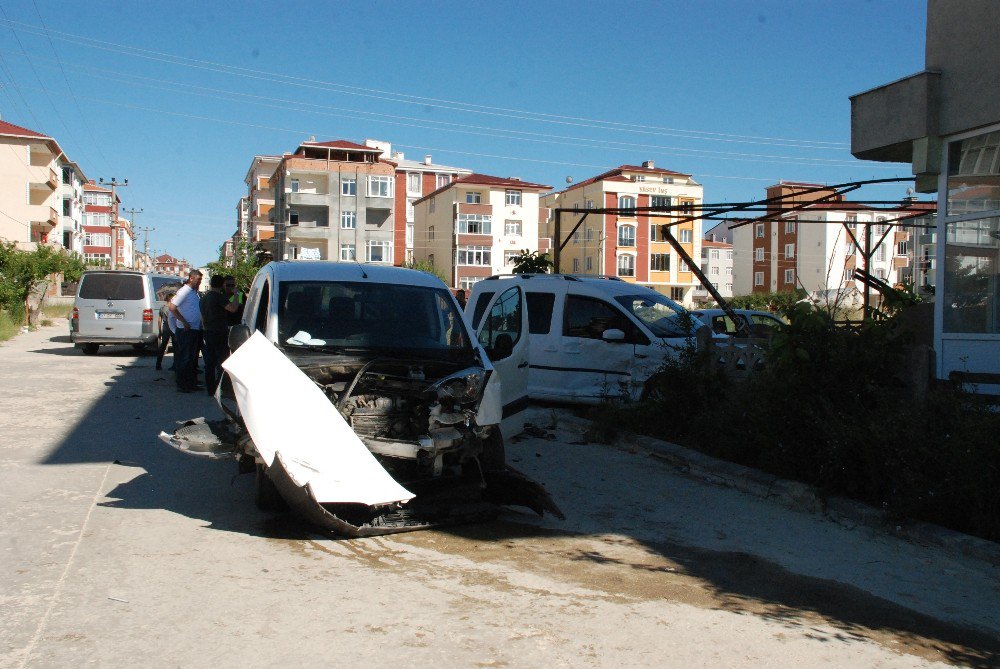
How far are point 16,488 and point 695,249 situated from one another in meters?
82.2

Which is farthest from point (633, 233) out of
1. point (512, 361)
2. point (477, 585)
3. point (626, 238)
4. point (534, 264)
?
point (477, 585)

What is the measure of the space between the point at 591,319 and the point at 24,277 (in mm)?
25425

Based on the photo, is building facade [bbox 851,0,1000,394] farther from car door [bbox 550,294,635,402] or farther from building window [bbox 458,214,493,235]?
building window [bbox 458,214,493,235]

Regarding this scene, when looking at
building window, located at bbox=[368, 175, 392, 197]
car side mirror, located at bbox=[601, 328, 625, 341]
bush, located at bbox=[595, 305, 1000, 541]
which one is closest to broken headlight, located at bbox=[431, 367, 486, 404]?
bush, located at bbox=[595, 305, 1000, 541]

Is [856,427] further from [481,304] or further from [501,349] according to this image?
[481,304]

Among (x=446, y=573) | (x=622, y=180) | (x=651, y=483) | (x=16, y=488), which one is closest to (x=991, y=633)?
(x=446, y=573)

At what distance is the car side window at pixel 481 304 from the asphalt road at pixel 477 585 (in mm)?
5434

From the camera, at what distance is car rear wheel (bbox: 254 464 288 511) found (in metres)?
6.53

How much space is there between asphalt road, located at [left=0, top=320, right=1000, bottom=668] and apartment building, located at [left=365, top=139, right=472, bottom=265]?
8411cm

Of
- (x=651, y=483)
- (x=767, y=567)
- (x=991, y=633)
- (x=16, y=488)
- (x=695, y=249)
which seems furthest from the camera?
(x=695, y=249)

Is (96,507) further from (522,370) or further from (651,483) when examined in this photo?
(651,483)

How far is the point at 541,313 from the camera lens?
12.8 m

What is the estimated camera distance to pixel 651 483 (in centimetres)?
816

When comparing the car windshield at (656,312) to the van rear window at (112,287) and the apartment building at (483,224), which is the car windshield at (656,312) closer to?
the van rear window at (112,287)
